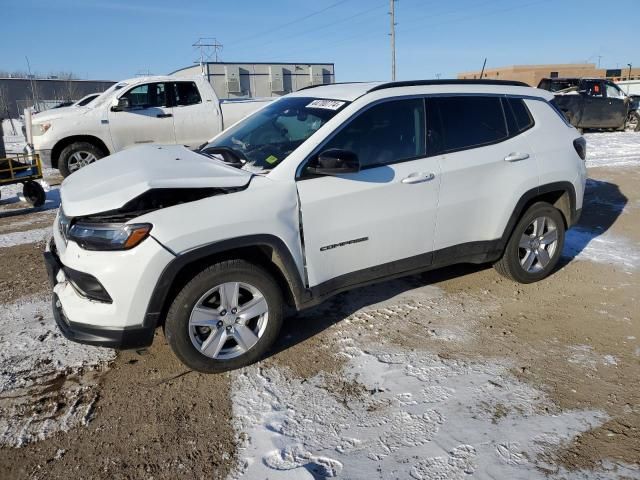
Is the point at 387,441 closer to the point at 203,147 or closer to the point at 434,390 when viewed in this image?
the point at 434,390

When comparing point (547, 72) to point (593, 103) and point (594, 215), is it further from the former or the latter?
point (594, 215)

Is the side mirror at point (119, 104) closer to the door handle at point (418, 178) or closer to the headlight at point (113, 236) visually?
the headlight at point (113, 236)

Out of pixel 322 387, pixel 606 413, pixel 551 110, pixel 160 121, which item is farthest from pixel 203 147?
pixel 160 121

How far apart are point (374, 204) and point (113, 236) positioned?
68.4 inches

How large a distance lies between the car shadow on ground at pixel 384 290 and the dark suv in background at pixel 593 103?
10805mm

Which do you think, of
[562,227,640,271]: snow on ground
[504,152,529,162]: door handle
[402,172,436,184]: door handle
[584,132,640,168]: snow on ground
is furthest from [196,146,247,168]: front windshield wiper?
[584,132,640,168]: snow on ground

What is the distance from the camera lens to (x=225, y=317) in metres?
3.20

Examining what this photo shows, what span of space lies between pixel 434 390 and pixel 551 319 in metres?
1.55

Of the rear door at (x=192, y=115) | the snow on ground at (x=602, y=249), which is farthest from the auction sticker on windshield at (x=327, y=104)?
the rear door at (x=192, y=115)

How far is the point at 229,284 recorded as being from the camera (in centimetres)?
314

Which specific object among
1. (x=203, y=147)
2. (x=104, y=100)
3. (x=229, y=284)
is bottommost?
(x=229, y=284)

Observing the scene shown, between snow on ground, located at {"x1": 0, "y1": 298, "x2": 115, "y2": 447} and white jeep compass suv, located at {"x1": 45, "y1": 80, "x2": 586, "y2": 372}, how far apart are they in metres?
0.42

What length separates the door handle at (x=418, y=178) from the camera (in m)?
3.70

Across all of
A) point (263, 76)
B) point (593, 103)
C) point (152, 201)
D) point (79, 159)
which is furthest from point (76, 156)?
point (263, 76)
